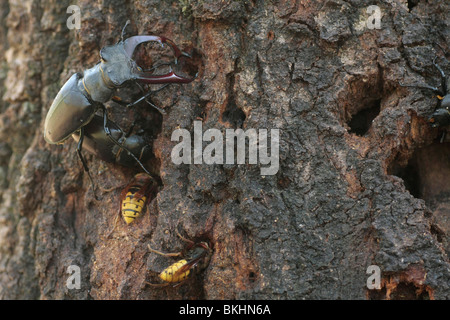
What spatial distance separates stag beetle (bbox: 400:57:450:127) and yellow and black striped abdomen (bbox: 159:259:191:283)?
1.61m

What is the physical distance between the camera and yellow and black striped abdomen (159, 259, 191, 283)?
226 cm

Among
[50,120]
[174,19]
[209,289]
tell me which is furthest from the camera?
[50,120]

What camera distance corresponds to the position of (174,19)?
262 cm

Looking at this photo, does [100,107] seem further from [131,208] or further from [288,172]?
[288,172]

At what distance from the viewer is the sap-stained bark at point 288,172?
214cm

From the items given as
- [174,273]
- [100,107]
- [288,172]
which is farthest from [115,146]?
[288,172]

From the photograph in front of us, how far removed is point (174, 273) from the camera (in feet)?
7.41

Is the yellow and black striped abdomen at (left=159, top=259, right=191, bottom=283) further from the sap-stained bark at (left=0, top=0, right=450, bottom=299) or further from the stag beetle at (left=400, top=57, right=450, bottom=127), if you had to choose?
the stag beetle at (left=400, top=57, right=450, bottom=127)

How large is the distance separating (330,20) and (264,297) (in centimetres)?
160

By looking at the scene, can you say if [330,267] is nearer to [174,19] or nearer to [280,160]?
[280,160]

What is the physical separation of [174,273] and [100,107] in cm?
138

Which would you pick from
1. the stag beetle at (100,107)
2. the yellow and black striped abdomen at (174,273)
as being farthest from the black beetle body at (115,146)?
the yellow and black striped abdomen at (174,273)

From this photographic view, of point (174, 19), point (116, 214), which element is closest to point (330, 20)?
point (174, 19)

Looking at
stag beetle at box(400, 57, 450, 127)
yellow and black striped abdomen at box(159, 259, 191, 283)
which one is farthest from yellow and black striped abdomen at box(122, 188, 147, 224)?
stag beetle at box(400, 57, 450, 127)
